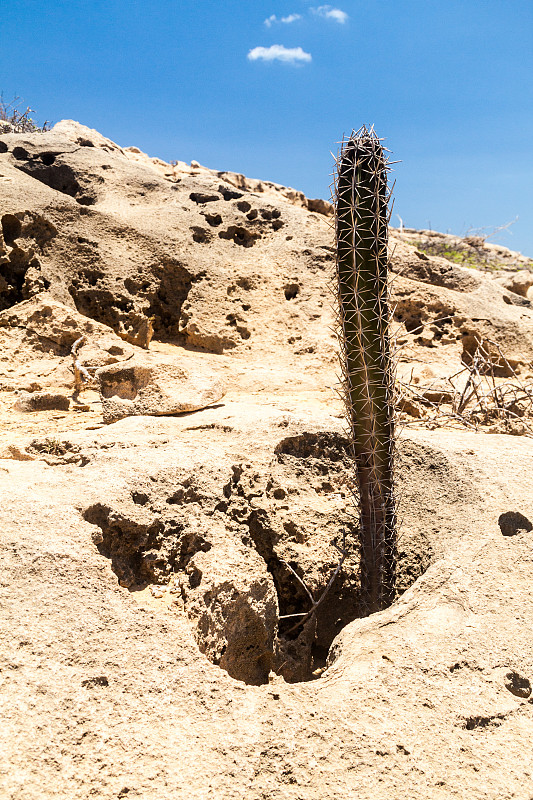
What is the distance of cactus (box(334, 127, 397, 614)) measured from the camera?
87.9 inches

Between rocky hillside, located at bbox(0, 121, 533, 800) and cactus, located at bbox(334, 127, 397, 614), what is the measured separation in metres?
0.14

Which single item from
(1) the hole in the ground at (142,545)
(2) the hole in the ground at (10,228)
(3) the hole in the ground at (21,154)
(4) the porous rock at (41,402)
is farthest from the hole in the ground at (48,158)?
(1) the hole in the ground at (142,545)

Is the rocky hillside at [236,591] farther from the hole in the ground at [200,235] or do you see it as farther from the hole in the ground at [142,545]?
the hole in the ground at [200,235]

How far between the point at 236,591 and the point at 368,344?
1.03m

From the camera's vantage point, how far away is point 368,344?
2260mm

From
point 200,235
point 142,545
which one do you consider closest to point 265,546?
point 142,545

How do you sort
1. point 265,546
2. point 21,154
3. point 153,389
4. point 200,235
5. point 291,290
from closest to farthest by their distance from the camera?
point 265,546 < point 153,389 < point 291,290 < point 200,235 < point 21,154

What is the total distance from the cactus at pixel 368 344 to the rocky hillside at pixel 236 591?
0.14 metres

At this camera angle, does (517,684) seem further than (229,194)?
No

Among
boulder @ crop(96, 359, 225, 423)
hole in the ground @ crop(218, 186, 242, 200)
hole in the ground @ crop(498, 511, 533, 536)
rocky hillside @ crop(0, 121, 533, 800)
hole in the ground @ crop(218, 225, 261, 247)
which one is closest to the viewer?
rocky hillside @ crop(0, 121, 533, 800)

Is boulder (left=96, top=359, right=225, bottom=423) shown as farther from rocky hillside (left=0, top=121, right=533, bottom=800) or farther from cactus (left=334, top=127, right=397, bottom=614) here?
cactus (left=334, top=127, right=397, bottom=614)

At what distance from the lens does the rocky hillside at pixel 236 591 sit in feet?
4.47

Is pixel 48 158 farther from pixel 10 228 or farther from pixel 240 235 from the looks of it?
pixel 240 235

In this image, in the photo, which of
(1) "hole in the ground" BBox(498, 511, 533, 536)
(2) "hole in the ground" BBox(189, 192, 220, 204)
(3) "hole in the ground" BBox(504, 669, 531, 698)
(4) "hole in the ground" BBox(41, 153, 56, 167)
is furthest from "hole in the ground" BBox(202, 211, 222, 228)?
(3) "hole in the ground" BBox(504, 669, 531, 698)
